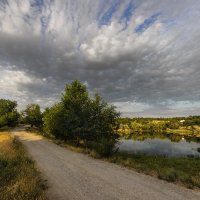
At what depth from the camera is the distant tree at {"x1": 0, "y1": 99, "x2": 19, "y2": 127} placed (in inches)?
3173

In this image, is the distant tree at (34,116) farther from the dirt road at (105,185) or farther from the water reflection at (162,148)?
the dirt road at (105,185)

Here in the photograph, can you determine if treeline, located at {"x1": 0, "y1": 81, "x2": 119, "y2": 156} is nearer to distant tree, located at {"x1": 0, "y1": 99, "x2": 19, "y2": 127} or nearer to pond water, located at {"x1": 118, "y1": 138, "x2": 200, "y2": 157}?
pond water, located at {"x1": 118, "y1": 138, "x2": 200, "y2": 157}

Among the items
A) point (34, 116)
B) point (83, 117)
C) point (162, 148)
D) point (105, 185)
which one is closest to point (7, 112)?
point (34, 116)

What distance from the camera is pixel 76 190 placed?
10.7 meters

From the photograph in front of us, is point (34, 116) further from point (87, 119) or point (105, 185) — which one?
point (105, 185)

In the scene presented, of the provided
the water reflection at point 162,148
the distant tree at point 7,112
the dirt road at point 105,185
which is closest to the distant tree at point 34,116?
the distant tree at point 7,112

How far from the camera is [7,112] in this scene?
3430 inches

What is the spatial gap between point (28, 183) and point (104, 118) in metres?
18.5

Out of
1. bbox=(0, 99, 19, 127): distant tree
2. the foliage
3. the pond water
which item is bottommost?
the pond water

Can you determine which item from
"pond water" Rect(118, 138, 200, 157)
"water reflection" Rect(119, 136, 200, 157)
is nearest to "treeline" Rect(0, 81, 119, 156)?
"pond water" Rect(118, 138, 200, 157)

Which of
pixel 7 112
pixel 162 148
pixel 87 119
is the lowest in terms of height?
pixel 162 148

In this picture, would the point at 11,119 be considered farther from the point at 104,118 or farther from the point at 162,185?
the point at 162,185

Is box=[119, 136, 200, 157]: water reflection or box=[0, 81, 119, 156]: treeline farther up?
box=[0, 81, 119, 156]: treeline

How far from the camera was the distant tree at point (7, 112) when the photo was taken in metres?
80.6
